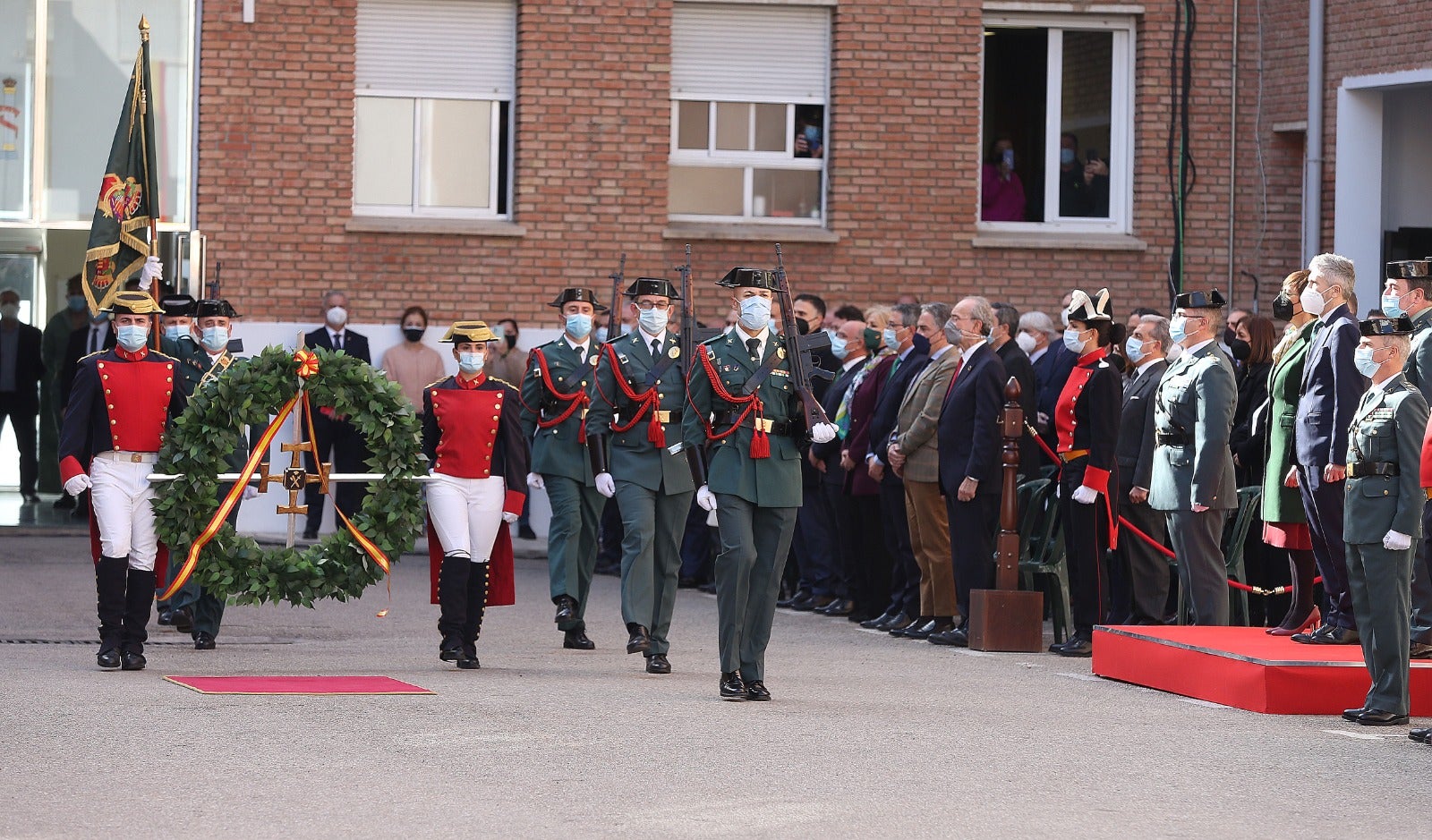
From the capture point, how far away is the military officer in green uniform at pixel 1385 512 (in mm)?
9336

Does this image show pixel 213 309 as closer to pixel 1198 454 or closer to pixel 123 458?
pixel 123 458

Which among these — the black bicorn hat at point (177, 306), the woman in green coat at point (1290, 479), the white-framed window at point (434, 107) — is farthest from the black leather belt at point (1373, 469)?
the white-framed window at point (434, 107)

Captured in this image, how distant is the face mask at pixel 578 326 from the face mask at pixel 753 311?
2656mm

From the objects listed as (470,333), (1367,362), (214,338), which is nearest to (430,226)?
(214,338)

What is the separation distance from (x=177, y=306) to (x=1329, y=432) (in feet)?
22.7

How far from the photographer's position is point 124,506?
1095 cm

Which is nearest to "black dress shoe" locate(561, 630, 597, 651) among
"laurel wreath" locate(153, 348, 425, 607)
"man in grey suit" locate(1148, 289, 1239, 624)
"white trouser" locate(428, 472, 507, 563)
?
"white trouser" locate(428, 472, 507, 563)

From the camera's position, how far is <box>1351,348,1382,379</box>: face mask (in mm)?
9531

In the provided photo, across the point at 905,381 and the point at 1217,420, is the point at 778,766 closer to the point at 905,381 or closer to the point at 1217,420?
the point at 1217,420

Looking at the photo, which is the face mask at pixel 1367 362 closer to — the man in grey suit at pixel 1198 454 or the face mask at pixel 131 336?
the man in grey suit at pixel 1198 454

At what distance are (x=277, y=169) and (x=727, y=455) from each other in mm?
10111

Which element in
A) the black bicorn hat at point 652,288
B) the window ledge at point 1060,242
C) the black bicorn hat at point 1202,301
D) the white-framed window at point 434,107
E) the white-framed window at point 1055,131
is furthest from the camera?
the white-framed window at point 1055,131

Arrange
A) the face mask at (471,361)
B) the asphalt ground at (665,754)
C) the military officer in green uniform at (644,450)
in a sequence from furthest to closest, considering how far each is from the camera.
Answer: the military officer in green uniform at (644,450)
the face mask at (471,361)
the asphalt ground at (665,754)

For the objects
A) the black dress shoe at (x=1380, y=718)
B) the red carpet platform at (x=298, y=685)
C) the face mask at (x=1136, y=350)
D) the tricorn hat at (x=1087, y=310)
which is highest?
the tricorn hat at (x=1087, y=310)
